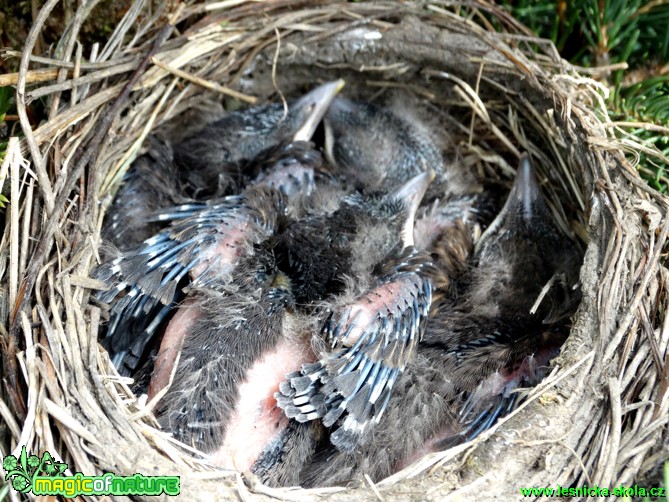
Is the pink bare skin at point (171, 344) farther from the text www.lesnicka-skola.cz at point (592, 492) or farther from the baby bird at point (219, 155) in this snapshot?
the text www.lesnicka-skola.cz at point (592, 492)

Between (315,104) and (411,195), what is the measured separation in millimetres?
431

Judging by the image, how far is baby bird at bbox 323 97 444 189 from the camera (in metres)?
1.94

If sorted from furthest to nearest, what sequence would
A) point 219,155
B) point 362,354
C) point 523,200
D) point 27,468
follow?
1. point 219,155
2. point 523,200
3. point 362,354
4. point 27,468

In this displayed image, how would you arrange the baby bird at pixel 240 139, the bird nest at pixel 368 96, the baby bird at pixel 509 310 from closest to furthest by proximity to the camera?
the bird nest at pixel 368 96, the baby bird at pixel 509 310, the baby bird at pixel 240 139

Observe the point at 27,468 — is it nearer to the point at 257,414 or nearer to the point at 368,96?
the point at 257,414

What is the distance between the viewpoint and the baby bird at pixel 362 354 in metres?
1.32

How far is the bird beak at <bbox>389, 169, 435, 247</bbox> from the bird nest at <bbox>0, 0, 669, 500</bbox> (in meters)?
0.30

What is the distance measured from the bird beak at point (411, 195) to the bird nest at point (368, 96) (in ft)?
1.00

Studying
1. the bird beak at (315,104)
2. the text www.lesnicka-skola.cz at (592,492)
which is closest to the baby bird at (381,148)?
the bird beak at (315,104)

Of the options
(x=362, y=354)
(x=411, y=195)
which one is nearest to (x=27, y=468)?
(x=362, y=354)

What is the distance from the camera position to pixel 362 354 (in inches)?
→ 53.1

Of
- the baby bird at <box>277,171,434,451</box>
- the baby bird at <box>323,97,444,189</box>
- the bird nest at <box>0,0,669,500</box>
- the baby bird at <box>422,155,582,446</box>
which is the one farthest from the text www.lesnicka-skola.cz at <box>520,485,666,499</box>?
Answer: the baby bird at <box>323,97,444,189</box>

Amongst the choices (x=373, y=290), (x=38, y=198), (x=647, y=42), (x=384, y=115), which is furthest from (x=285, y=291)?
(x=647, y=42)

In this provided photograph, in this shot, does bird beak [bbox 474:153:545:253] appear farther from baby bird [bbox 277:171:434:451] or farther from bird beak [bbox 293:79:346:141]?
bird beak [bbox 293:79:346:141]
